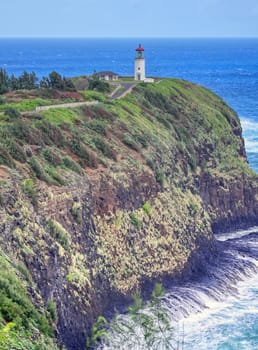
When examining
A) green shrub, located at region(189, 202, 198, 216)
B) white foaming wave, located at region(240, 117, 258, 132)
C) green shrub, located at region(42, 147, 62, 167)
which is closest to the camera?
green shrub, located at region(42, 147, 62, 167)

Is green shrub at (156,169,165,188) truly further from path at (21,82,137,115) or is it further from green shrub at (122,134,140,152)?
path at (21,82,137,115)

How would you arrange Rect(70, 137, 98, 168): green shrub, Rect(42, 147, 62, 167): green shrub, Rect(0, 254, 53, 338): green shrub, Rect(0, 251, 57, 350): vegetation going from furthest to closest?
Rect(70, 137, 98, 168): green shrub < Rect(42, 147, 62, 167): green shrub < Rect(0, 254, 53, 338): green shrub < Rect(0, 251, 57, 350): vegetation

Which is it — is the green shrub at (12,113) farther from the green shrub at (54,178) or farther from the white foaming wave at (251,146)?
the white foaming wave at (251,146)

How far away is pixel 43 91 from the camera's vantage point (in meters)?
62.0

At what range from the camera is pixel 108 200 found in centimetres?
4459

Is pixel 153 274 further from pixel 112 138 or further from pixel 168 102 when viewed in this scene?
pixel 168 102

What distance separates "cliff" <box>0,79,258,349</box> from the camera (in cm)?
3609

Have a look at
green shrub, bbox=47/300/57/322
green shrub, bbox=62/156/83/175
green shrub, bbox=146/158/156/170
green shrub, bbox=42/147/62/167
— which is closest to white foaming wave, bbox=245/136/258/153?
green shrub, bbox=146/158/156/170

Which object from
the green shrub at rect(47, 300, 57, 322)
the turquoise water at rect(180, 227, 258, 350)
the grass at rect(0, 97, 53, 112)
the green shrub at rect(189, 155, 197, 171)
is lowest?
the turquoise water at rect(180, 227, 258, 350)

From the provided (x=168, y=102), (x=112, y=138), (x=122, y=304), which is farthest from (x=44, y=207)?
(x=168, y=102)

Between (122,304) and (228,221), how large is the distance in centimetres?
1912

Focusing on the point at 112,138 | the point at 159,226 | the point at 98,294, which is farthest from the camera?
the point at 112,138

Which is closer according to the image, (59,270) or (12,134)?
(59,270)

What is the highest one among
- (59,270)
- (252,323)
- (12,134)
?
(12,134)
